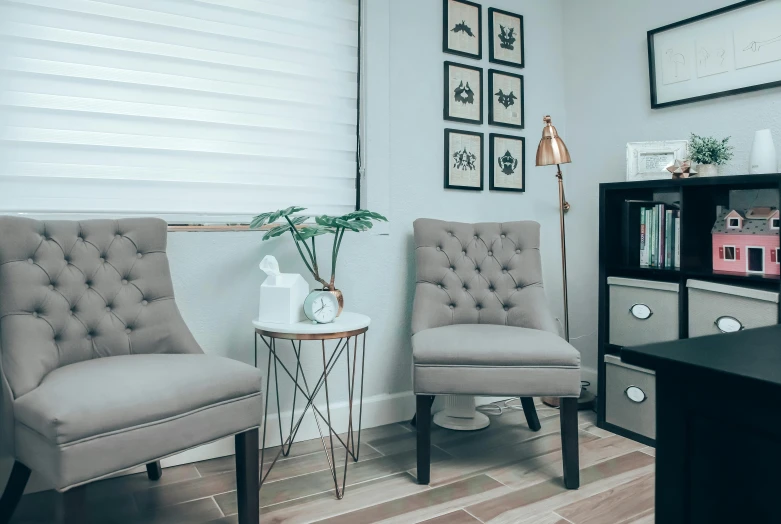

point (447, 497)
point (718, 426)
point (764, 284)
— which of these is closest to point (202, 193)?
point (447, 497)

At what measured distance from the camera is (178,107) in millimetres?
2258

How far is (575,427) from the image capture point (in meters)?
2.02

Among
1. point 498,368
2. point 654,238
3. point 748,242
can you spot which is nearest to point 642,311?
point 654,238

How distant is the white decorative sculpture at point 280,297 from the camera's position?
2.03 meters

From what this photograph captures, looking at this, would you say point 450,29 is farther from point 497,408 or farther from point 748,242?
point 497,408

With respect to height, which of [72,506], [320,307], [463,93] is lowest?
[72,506]

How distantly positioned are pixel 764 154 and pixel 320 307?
5.96ft

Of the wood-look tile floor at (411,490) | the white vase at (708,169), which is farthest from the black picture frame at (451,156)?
the wood-look tile floor at (411,490)

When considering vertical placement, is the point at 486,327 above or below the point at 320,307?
below

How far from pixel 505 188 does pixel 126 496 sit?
7.30 ft

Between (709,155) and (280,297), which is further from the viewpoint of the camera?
(709,155)

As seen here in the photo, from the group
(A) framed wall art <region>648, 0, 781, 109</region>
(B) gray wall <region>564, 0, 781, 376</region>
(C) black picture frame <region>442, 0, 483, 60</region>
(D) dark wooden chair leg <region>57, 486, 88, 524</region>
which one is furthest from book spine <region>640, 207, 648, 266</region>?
(D) dark wooden chair leg <region>57, 486, 88, 524</region>

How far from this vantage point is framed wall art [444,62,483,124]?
2.84 metres

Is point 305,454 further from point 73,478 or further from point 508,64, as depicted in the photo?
point 508,64
